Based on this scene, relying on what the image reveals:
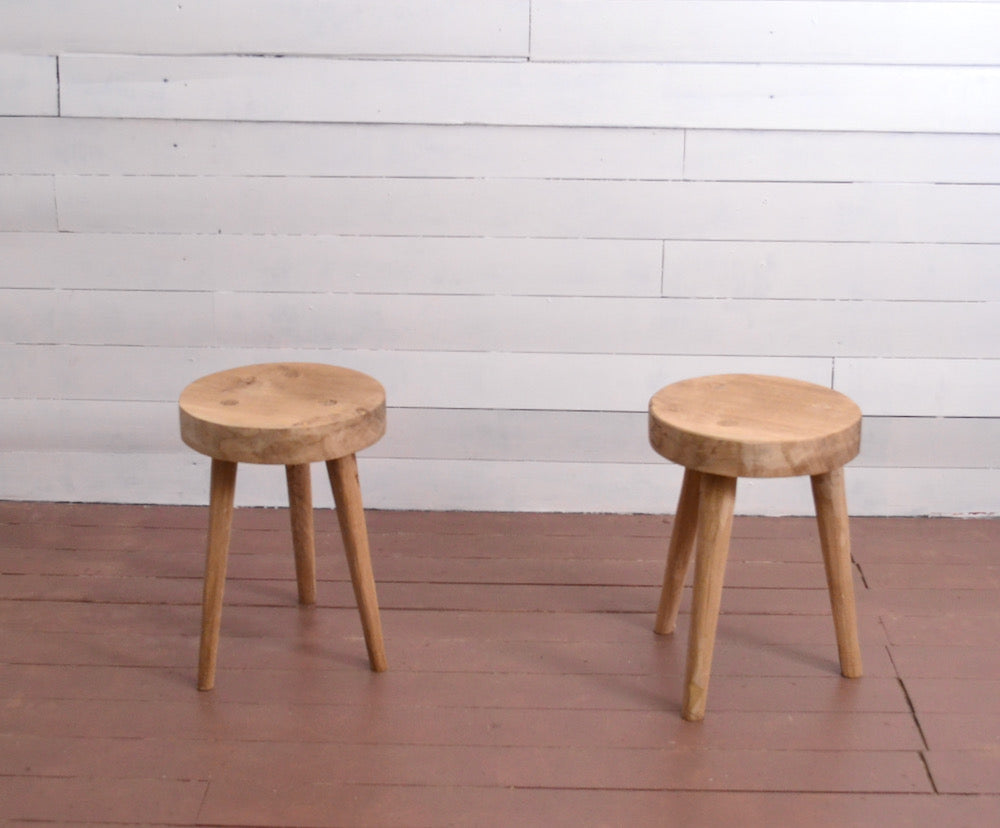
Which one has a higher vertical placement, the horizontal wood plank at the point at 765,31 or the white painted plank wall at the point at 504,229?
the horizontal wood plank at the point at 765,31

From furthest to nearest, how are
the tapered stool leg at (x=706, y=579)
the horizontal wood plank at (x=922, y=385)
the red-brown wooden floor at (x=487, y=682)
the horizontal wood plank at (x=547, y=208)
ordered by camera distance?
the horizontal wood plank at (x=922, y=385) → the horizontal wood plank at (x=547, y=208) → the tapered stool leg at (x=706, y=579) → the red-brown wooden floor at (x=487, y=682)

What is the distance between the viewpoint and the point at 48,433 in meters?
2.68

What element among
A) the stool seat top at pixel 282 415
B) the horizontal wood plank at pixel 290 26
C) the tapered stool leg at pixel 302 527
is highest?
the horizontal wood plank at pixel 290 26

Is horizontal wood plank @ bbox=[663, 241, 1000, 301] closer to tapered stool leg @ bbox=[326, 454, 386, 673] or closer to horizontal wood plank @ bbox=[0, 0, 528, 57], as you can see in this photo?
horizontal wood plank @ bbox=[0, 0, 528, 57]

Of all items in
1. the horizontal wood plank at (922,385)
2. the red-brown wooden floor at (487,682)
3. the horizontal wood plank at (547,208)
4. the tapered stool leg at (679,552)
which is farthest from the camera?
the horizontal wood plank at (922,385)

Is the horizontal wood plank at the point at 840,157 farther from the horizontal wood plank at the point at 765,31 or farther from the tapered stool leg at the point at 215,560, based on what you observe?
the tapered stool leg at the point at 215,560

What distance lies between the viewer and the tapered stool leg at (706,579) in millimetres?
1877

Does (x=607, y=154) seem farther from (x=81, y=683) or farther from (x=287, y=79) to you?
(x=81, y=683)

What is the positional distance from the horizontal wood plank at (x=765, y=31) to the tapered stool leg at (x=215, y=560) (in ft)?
3.46

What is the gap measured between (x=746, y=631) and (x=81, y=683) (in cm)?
118

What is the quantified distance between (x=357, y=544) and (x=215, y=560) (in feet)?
0.76

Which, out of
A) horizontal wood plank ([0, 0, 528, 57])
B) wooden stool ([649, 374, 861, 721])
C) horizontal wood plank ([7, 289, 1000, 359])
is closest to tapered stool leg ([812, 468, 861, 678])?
wooden stool ([649, 374, 861, 721])

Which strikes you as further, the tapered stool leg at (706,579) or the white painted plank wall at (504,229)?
the white painted plank wall at (504,229)

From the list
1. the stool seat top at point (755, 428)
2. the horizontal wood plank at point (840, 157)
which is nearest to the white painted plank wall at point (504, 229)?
the horizontal wood plank at point (840, 157)
